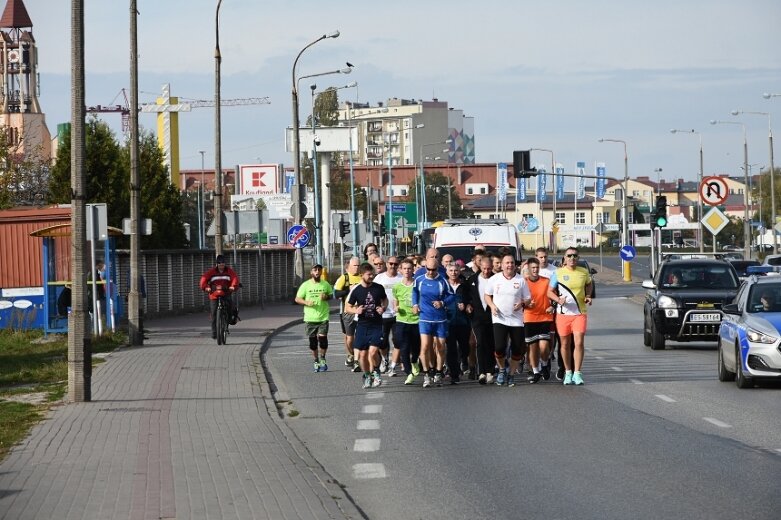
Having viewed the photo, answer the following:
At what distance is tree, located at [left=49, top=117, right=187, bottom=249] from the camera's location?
47844 millimetres

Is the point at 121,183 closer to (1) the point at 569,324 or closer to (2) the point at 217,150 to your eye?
(2) the point at 217,150

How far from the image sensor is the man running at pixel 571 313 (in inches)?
717

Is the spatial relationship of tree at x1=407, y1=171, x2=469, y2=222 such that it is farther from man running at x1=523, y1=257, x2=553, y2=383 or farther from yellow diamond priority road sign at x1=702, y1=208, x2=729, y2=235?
man running at x1=523, y1=257, x2=553, y2=383

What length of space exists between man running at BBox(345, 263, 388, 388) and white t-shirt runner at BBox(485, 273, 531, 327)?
1471mm

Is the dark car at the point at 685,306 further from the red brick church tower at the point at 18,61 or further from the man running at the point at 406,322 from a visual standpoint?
the red brick church tower at the point at 18,61

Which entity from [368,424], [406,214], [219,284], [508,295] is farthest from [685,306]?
[406,214]

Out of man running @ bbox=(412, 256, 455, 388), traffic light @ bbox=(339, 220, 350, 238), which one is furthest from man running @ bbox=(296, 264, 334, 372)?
traffic light @ bbox=(339, 220, 350, 238)

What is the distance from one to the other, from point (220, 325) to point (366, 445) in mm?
14704

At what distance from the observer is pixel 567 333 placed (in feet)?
60.0

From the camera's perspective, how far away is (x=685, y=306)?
81.8 feet

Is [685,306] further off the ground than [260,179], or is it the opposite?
[260,179]

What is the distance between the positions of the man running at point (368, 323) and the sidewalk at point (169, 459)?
1.35 metres

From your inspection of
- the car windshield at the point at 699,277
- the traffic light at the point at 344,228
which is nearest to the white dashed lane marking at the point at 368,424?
the car windshield at the point at 699,277

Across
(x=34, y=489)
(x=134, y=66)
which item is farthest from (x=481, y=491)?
(x=134, y=66)
